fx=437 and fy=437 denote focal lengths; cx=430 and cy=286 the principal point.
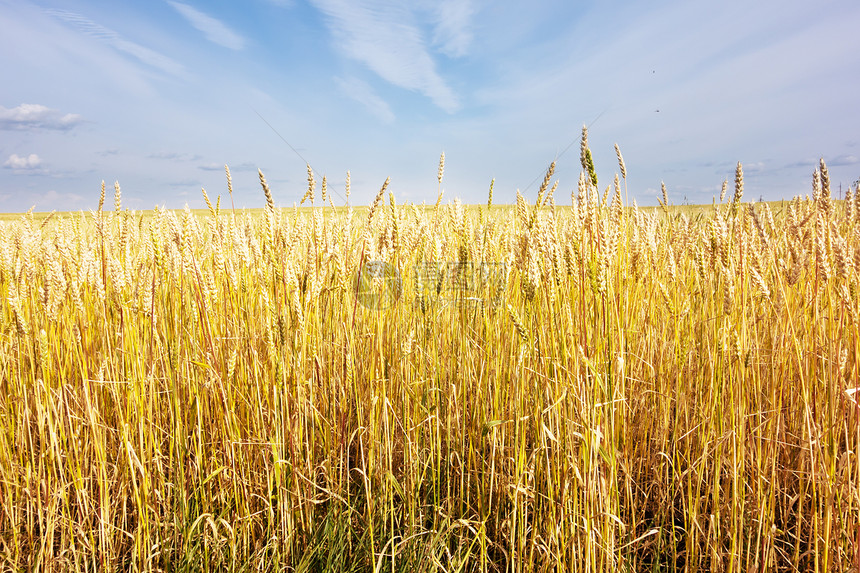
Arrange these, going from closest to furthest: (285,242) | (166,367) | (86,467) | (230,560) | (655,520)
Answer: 1. (230,560)
2. (655,520)
3. (86,467)
4. (166,367)
5. (285,242)

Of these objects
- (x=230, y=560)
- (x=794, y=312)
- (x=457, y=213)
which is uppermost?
(x=457, y=213)

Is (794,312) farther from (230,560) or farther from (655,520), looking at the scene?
(230,560)

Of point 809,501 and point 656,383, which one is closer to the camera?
point 809,501

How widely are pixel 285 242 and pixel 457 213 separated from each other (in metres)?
0.75

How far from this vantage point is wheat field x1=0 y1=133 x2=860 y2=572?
1129mm

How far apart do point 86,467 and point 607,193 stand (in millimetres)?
2086

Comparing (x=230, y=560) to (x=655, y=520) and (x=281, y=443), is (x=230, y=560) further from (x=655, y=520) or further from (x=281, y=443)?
(x=655, y=520)

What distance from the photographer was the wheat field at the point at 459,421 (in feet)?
3.70

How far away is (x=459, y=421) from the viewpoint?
1.55m

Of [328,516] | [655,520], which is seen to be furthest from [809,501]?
[328,516]

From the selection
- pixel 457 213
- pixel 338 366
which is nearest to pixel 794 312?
pixel 457 213

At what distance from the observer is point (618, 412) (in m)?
1.34

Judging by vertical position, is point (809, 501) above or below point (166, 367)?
below

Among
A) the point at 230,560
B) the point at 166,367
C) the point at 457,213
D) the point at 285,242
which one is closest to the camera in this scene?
the point at 230,560
